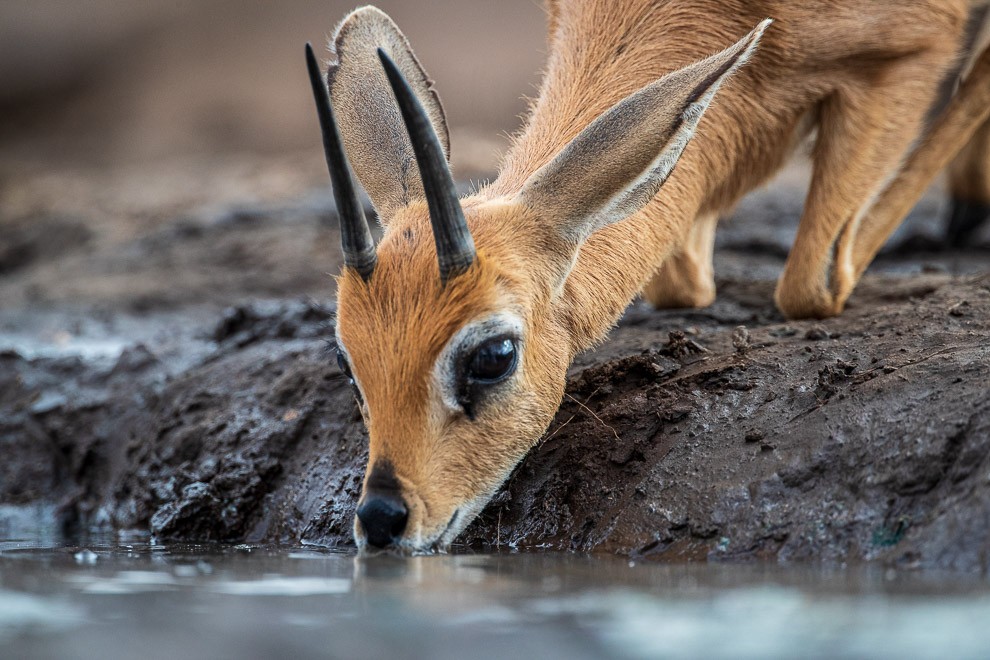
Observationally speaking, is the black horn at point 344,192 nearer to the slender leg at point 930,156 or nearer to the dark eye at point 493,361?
the dark eye at point 493,361

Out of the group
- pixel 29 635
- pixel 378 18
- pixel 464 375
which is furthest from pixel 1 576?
pixel 378 18

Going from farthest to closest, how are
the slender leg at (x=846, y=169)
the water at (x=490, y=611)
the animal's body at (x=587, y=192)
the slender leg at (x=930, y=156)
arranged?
the slender leg at (x=930, y=156), the slender leg at (x=846, y=169), the animal's body at (x=587, y=192), the water at (x=490, y=611)

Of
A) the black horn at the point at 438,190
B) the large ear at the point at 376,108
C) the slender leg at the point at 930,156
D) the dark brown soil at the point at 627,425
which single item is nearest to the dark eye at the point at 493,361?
the black horn at the point at 438,190

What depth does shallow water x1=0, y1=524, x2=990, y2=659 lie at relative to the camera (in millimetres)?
2806

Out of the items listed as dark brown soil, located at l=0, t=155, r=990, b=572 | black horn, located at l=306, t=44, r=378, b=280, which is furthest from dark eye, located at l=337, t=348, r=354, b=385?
dark brown soil, located at l=0, t=155, r=990, b=572

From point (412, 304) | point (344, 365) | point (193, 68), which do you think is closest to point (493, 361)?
point (412, 304)

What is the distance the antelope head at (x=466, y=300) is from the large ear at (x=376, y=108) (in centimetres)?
24

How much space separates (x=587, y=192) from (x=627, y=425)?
109 cm

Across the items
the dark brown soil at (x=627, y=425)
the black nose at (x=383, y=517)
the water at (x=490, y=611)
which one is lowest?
the water at (x=490, y=611)

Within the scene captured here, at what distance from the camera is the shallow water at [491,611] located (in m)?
2.81

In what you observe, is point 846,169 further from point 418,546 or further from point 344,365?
point 418,546

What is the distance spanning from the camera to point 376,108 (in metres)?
5.79

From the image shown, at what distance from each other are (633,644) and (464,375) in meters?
2.03

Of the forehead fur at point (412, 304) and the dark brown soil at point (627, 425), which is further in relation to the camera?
the forehead fur at point (412, 304)
